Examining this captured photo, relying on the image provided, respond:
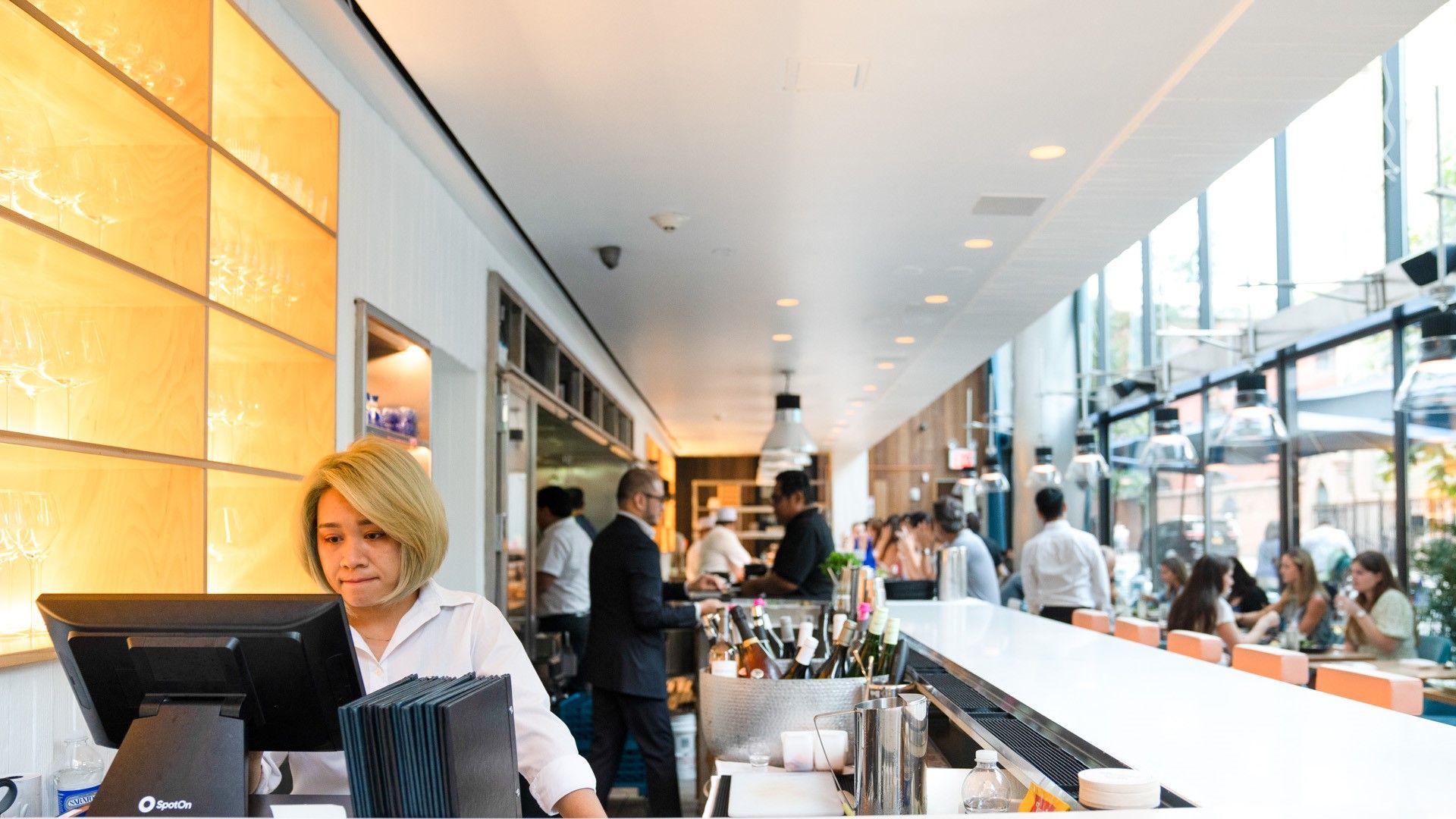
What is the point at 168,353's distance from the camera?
2527mm

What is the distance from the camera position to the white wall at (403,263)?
224cm

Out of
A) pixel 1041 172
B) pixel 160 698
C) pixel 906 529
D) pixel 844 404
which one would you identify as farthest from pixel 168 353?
pixel 844 404

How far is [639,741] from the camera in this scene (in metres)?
4.77

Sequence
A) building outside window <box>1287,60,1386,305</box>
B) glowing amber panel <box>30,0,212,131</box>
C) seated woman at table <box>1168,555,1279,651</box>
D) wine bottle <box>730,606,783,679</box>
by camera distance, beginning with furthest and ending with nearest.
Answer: building outside window <box>1287,60,1386,305</box>, seated woman at table <box>1168,555,1279,651</box>, wine bottle <box>730,606,783,679</box>, glowing amber panel <box>30,0,212,131</box>

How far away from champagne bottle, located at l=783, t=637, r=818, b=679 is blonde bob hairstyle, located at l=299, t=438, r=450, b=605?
947 mm

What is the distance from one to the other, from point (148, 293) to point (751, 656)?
5.36ft

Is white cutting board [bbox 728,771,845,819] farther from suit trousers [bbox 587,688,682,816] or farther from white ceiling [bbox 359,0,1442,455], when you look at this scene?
suit trousers [bbox 587,688,682,816]

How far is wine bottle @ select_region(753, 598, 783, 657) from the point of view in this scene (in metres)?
3.16

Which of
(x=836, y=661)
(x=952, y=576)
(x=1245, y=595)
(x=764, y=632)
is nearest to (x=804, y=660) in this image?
(x=836, y=661)

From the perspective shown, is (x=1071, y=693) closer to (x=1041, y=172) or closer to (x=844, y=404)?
(x=1041, y=172)

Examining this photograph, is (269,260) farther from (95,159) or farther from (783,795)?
(783,795)

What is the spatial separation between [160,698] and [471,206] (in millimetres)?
3368

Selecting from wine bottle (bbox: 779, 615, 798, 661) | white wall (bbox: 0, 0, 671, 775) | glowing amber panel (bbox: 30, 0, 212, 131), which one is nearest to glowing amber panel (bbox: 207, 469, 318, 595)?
white wall (bbox: 0, 0, 671, 775)

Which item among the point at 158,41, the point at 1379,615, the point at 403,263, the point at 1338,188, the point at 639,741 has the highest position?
the point at 1338,188
